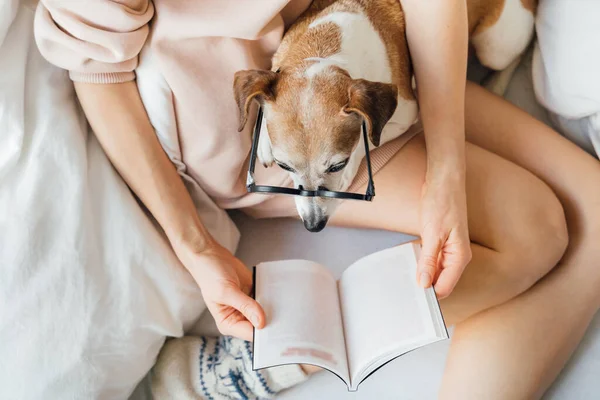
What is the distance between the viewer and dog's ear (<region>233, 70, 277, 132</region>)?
3.12 feet

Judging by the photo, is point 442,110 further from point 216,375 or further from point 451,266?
point 216,375

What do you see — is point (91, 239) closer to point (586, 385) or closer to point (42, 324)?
point (42, 324)

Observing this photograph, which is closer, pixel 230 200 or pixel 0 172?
pixel 0 172

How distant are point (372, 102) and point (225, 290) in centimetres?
46

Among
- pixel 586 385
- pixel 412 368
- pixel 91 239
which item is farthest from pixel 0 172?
pixel 586 385

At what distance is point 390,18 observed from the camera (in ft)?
3.83

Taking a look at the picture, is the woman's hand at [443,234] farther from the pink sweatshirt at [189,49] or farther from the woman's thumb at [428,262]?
the pink sweatshirt at [189,49]

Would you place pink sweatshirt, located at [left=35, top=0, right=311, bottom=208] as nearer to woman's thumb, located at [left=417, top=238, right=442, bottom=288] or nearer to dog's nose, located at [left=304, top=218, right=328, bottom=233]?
dog's nose, located at [left=304, top=218, right=328, bottom=233]

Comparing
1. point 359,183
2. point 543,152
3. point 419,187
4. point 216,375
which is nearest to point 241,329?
point 216,375

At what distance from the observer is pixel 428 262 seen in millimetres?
972

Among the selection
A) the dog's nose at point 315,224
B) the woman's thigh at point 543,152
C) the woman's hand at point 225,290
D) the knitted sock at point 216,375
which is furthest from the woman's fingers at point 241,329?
the woman's thigh at point 543,152

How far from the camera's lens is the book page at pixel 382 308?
896 mm

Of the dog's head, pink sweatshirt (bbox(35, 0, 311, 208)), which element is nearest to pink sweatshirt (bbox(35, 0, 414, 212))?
pink sweatshirt (bbox(35, 0, 311, 208))

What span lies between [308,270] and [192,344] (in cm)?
37
